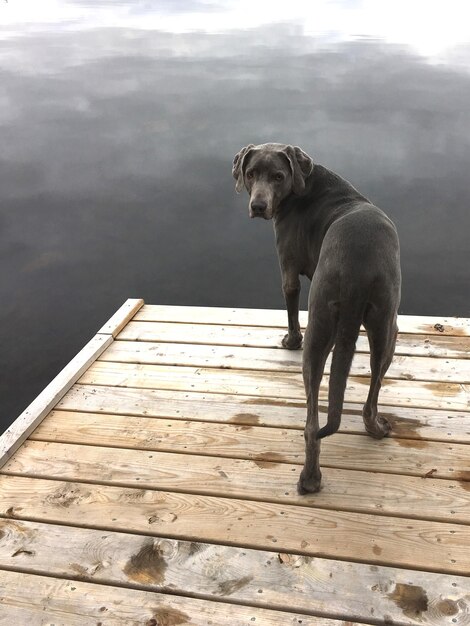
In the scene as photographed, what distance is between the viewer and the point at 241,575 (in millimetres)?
1771

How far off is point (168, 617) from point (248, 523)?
0.43m

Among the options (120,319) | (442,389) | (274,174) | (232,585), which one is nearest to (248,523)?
(232,585)

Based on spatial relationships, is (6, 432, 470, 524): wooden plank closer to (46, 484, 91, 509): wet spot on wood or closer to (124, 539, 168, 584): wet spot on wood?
(46, 484, 91, 509): wet spot on wood

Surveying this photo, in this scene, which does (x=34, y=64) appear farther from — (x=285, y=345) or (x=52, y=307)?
(x=285, y=345)

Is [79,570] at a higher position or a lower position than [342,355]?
lower

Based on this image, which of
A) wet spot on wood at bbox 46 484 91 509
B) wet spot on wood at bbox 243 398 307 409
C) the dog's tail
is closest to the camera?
the dog's tail

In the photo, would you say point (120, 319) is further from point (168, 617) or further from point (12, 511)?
point (168, 617)

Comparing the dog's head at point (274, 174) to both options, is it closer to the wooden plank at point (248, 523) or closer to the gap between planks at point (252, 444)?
the gap between planks at point (252, 444)

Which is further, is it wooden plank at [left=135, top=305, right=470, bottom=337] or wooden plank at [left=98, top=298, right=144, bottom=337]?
wooden plank at [left=98, top=298, right=144, bottom=337]

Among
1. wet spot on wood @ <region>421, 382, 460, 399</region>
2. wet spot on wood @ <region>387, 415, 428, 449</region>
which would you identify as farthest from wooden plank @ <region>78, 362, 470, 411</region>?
wet spot on wood @ <region>387, 415, 428, 449</region>

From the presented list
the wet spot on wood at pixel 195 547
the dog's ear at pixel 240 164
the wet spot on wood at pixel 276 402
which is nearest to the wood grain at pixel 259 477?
the wet spot on wood at pixel 195 547

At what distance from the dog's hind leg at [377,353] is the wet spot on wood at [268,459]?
42cm

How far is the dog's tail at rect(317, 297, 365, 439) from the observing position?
1.84 m

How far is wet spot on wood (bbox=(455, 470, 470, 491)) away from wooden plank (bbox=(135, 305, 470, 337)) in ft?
3.91
